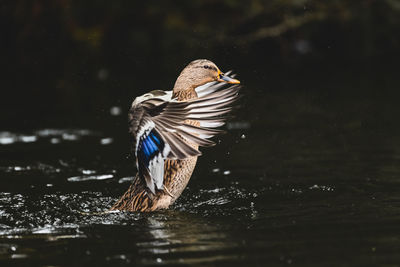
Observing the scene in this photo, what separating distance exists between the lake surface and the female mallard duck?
214mm

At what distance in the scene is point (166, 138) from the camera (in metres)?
5.12

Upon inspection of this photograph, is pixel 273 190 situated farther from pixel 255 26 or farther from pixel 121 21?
pixel 121 21

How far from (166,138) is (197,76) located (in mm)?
1064

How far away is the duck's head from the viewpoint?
6.00 metres

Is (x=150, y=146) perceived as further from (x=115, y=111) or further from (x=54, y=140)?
(x=115, y=111)

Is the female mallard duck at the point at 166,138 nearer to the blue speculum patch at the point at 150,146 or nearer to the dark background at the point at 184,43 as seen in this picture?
the blue speculum patch at the point at 150,146

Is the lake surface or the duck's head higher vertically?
the duck's head

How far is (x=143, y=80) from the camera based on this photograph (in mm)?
13109

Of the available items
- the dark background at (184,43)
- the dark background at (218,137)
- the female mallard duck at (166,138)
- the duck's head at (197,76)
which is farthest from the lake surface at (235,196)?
the dark background at (184,43)

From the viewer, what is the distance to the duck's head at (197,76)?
6004 mm

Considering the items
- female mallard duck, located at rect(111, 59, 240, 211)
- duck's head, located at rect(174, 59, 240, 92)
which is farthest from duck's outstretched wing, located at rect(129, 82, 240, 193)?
duck's head, located at rect(174, 59, 240, 92)

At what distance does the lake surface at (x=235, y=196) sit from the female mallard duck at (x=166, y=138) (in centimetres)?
21

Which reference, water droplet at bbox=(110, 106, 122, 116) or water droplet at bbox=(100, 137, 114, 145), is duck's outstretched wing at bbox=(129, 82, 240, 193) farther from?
water droplet at bbox=(110, 106, 122, 116)

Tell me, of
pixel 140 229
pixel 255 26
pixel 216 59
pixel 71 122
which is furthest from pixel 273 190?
pixel 255 26
